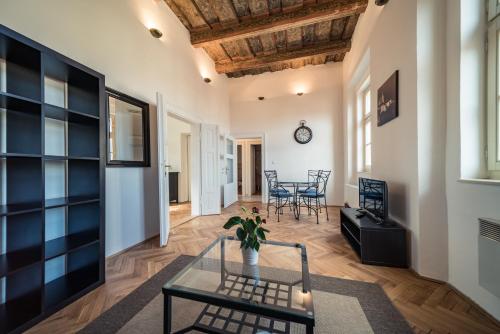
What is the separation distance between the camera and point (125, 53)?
2.40 m

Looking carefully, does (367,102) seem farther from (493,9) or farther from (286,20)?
(493,9)

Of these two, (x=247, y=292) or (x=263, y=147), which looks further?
(x=263, y=147)

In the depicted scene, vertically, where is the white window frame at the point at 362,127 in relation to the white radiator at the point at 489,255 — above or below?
above

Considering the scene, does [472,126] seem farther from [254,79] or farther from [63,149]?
[254,79]

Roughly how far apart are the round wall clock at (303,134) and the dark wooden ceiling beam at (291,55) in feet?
5.23

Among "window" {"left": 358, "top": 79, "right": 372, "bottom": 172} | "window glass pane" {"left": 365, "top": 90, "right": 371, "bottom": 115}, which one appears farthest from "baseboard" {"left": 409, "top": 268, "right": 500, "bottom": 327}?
"window glass pane" {"left": 365, "top": 90, "right": 371, "bottom": 115}

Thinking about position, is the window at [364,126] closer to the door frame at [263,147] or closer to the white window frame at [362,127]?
the white window frame at [362,127]

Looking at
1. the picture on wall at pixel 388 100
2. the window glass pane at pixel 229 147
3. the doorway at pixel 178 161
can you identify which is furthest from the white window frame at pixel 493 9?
the doorway at pixel 178 161

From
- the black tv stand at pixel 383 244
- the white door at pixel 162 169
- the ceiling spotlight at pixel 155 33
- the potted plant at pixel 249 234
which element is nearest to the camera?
the potted plant at pixel 249 234

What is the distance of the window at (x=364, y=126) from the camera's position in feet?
12.5

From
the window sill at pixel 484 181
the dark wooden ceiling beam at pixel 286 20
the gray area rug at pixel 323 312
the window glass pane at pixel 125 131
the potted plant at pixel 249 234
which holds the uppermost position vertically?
the dark wooden ceiling beam at pixel 286 20

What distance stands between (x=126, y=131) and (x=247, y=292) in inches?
94.9

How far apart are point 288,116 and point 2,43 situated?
193 inches

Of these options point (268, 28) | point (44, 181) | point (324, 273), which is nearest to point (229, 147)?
point (268, 28)
